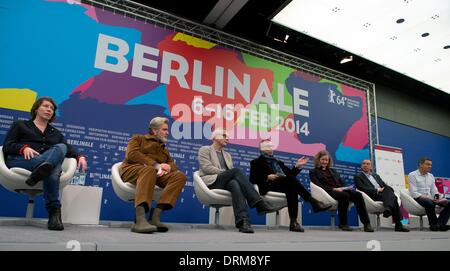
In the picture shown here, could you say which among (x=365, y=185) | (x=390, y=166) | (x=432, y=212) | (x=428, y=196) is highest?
(x=390, y=166)

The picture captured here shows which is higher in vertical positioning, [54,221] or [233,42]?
[233,42]

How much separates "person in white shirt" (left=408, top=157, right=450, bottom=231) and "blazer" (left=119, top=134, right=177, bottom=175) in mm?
3942

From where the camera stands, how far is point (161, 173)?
2736 mm

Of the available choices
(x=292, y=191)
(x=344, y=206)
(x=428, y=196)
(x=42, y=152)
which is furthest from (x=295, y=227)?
(x=428, y=196)

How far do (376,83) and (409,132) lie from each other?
1.55 metres

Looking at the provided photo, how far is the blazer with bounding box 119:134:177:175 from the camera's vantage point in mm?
2850

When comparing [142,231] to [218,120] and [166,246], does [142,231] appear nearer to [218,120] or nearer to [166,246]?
[166,246]

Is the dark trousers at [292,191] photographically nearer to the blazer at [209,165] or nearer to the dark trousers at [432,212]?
the blazer at [209,165]

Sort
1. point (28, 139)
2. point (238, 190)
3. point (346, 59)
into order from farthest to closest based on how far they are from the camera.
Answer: point (346, 59) < point (238, 190) < point (28, 139)

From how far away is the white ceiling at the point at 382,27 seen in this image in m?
5.21

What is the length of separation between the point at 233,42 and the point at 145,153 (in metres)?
3.37

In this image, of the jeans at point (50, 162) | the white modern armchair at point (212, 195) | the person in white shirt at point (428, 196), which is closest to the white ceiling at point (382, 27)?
the person in white shirt at point (428, 196)

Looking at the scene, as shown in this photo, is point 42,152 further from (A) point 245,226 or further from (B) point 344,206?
(B) point 344,206

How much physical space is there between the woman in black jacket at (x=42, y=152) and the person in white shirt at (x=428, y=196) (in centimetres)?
473
